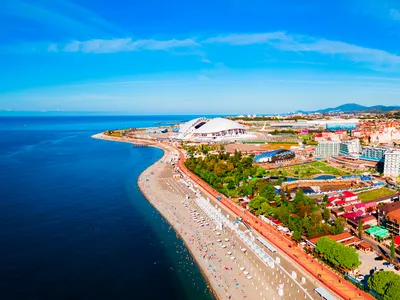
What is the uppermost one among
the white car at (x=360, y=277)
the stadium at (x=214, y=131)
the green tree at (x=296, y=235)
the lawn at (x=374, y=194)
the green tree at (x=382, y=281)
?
the stadium at (x=214, y=131)

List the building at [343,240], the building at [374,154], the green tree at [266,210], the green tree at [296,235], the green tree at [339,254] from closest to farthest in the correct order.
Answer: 1. the green tree at [339,254]
2. the building at [343,240]
3. the green tree at [296,235]
4. the green tree at [266,210]
5. the building at [374,154]

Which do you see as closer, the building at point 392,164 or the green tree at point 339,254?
the green tree at point 339,254

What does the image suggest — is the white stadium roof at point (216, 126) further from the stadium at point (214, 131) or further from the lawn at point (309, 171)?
the lawn at point (309, 171)

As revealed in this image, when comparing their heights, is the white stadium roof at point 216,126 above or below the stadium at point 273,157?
above

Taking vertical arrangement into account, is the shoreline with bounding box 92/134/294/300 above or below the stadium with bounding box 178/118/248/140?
below

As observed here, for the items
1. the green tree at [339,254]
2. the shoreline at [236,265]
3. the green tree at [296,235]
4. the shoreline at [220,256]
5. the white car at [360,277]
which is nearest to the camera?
the shoreline at [236,265]

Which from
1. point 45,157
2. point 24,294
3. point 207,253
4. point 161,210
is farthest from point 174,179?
point 45,157

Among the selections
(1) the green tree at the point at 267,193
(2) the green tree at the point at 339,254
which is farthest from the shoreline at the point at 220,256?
(1) the green tree at the point at 267,193

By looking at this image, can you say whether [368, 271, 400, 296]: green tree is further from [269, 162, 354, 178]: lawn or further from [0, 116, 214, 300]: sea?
[269, 162, 354, 178]: lawn

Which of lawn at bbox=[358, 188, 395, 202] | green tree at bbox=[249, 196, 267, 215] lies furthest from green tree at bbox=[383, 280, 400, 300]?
lawn at bbox=[358, 188, 395, 202]
